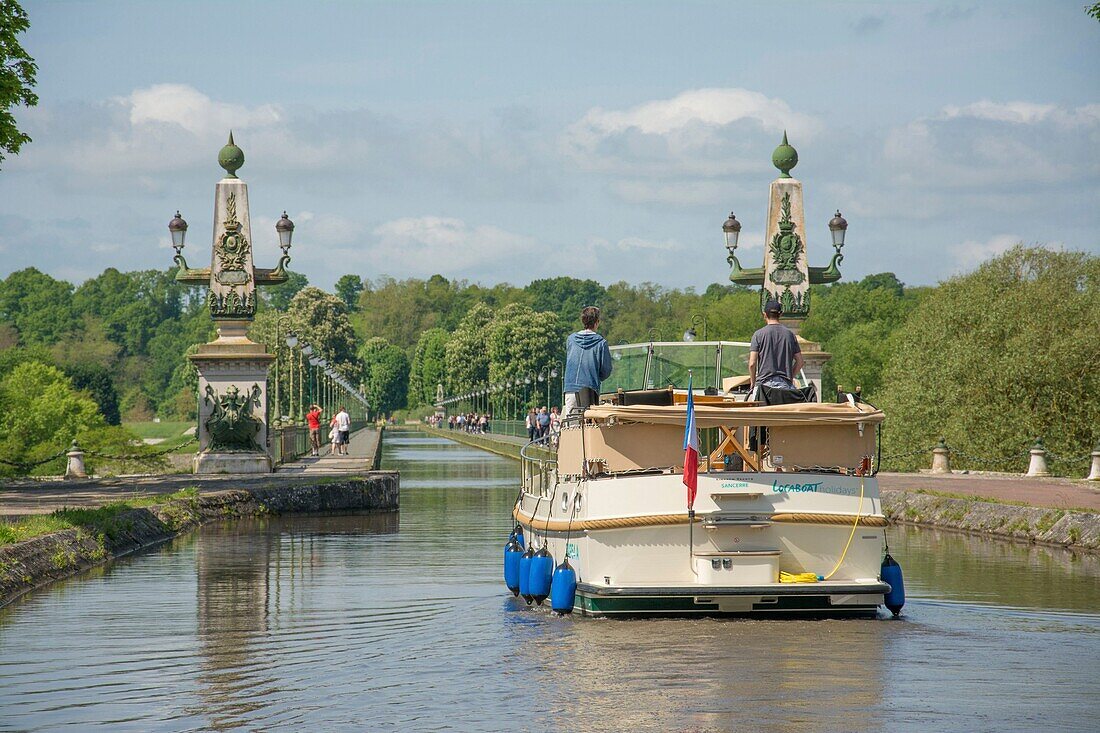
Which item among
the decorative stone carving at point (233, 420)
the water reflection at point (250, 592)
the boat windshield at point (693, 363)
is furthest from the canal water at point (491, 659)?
the decorative stone carving at point (233, 420)

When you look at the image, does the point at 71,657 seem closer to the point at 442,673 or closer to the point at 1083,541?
the point at 442,673

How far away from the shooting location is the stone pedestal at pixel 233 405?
34219 mm

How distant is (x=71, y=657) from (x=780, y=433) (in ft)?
22.4

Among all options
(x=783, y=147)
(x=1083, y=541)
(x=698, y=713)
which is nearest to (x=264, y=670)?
(x=698, y=713)

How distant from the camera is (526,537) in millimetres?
17656

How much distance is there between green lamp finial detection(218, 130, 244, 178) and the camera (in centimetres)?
3581

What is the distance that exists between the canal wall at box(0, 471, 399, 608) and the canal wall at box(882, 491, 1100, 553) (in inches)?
403

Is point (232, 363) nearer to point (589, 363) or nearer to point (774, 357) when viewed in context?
point (589, 363)

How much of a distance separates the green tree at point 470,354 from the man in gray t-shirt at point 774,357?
135138 mm

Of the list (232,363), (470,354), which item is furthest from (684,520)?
(470,354)

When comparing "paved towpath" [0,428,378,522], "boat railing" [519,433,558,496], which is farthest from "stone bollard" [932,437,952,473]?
"boat railing" [519,433,558,496]

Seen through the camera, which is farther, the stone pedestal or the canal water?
the stone pedestal

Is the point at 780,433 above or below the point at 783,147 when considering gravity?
below

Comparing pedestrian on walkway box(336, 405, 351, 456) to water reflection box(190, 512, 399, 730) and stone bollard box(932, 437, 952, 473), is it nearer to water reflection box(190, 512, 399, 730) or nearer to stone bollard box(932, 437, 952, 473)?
stone bollard box(932, 437, 952, 473)
